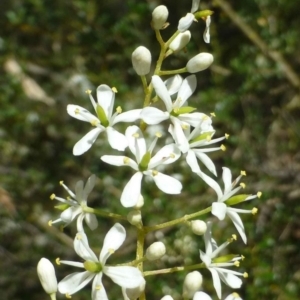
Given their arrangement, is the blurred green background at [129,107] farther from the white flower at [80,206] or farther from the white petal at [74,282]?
the white petal at [74,282]

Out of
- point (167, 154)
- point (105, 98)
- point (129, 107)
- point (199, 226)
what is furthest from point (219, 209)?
point (129, 107)

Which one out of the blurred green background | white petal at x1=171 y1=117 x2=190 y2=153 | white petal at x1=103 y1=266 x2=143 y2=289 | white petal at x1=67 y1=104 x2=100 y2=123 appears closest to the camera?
white petal at x1=103 y1=266 x2=143 y2=289

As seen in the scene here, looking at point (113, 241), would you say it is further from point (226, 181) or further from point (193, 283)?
point (226, 181)

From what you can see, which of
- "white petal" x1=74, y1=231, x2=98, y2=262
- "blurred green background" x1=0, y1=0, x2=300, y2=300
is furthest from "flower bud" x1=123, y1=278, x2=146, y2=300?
"blurred green background" x1=0, y1=0, x2=300, y2=300

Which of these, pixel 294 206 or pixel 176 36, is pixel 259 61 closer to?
pixel 294 206

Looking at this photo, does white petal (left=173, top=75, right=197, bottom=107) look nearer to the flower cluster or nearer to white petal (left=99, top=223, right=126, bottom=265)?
the flower cluster

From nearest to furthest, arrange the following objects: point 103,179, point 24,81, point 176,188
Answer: point 176,188 → point 103,179 → point 24,81

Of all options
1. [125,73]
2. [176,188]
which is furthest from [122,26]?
[176,188]
